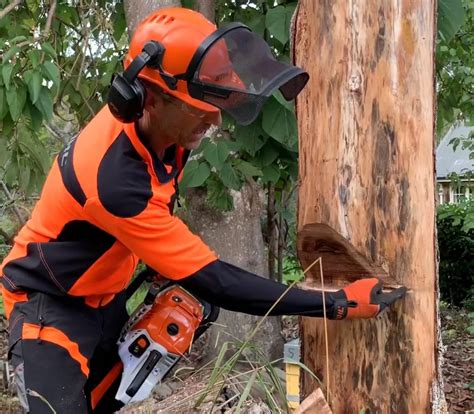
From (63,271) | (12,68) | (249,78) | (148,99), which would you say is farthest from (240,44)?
(12,68)

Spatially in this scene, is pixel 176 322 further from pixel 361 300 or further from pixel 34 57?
pixel 34 57

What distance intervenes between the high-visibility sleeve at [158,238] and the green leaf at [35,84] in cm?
107

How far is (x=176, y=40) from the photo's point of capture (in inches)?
80.5

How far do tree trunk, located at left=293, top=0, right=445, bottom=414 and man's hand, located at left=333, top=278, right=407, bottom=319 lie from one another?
114mm

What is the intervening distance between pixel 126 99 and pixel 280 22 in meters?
1.46

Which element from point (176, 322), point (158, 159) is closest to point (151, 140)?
point (158, 159)

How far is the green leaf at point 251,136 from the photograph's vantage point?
3498mm

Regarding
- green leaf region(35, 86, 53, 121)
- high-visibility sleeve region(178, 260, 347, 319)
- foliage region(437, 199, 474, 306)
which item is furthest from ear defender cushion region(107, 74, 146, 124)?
foliage region(437, 199, 474, 306)

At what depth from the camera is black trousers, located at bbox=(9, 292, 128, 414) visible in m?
2.44

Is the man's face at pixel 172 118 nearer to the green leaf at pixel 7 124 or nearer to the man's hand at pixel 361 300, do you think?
the man's hand at pixel 361 300

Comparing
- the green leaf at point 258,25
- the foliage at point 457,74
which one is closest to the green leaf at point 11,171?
the green leaf at point 258,25

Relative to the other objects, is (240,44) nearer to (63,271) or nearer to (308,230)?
(308,230)

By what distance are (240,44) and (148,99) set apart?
326mm

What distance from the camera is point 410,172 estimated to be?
2.35 metres
